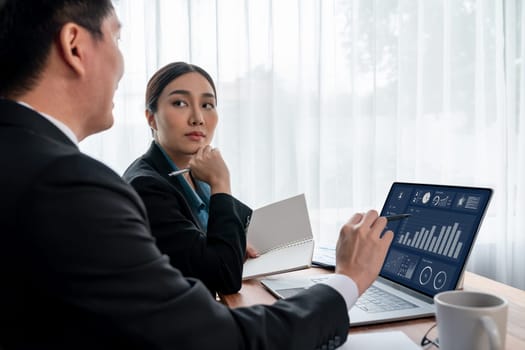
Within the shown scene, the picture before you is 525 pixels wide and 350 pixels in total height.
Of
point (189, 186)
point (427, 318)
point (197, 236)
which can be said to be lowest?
point (427, 318)

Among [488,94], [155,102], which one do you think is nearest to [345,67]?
[488,94]

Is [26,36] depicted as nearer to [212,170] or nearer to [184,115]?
[212,170]

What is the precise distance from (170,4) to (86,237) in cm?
209

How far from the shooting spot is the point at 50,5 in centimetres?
71

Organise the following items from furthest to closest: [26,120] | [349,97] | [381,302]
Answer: [349,97] → [381,302] → [26,120]

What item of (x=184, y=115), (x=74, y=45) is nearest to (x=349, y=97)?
(x=184, y=115)

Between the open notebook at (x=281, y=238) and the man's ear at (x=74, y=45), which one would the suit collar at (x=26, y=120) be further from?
the open notebook at (x=281, y=238)

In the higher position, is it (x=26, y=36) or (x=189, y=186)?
(x=26, y=36)

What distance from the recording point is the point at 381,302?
0.95 metres

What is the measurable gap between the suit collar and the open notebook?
0.66m

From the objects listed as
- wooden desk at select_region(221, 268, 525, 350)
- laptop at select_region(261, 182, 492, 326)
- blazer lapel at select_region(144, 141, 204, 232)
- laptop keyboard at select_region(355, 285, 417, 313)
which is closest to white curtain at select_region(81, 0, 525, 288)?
blazer lapel at select_region(144, 141, 204, 232)

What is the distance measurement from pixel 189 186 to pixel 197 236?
0.33 meters

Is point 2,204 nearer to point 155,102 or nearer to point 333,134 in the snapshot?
point 155,102

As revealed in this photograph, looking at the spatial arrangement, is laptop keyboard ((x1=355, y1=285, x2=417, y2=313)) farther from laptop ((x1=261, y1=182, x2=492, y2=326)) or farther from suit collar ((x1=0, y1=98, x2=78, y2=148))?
suit collar ((x1=0, y1=98, x2=78, y2=148))
